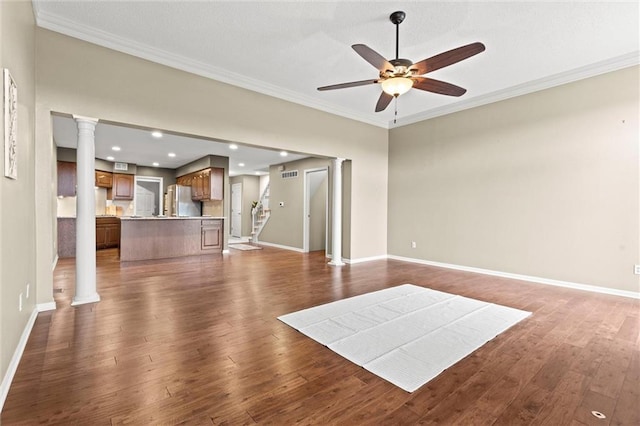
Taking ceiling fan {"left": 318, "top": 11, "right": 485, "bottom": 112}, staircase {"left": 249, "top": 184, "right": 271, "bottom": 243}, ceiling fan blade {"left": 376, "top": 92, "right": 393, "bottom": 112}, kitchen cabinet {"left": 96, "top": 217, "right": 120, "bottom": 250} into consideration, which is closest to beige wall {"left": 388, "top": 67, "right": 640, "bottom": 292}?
ceiling fan {"left": 318, "top": 11, "right": 485, "bottom": 112}

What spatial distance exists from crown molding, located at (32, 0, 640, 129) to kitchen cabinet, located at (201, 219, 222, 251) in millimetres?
4069

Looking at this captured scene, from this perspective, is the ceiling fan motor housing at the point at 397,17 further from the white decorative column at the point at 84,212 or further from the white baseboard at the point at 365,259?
the white baseboard at the point at 365,259

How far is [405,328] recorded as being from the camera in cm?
283

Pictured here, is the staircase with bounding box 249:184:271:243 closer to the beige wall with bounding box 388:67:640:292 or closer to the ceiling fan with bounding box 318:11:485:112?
the beige wall with bounding box 388:67:640:292

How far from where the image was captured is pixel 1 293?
70.2 inches

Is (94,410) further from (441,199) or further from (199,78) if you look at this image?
(441,199)

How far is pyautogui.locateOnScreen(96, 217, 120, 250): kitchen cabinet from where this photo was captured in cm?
808

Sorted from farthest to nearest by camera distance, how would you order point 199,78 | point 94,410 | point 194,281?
point 194,281, point 199,78, point 94,410

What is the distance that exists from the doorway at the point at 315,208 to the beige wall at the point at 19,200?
5684 mm

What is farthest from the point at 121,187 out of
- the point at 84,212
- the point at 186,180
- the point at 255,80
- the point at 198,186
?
the point at 255,80

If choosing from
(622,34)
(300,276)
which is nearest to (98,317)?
(300,276)

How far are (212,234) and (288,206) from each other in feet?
7.49

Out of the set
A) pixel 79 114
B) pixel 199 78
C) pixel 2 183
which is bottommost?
pixel 2 183

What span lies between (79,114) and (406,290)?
15.1 ft
